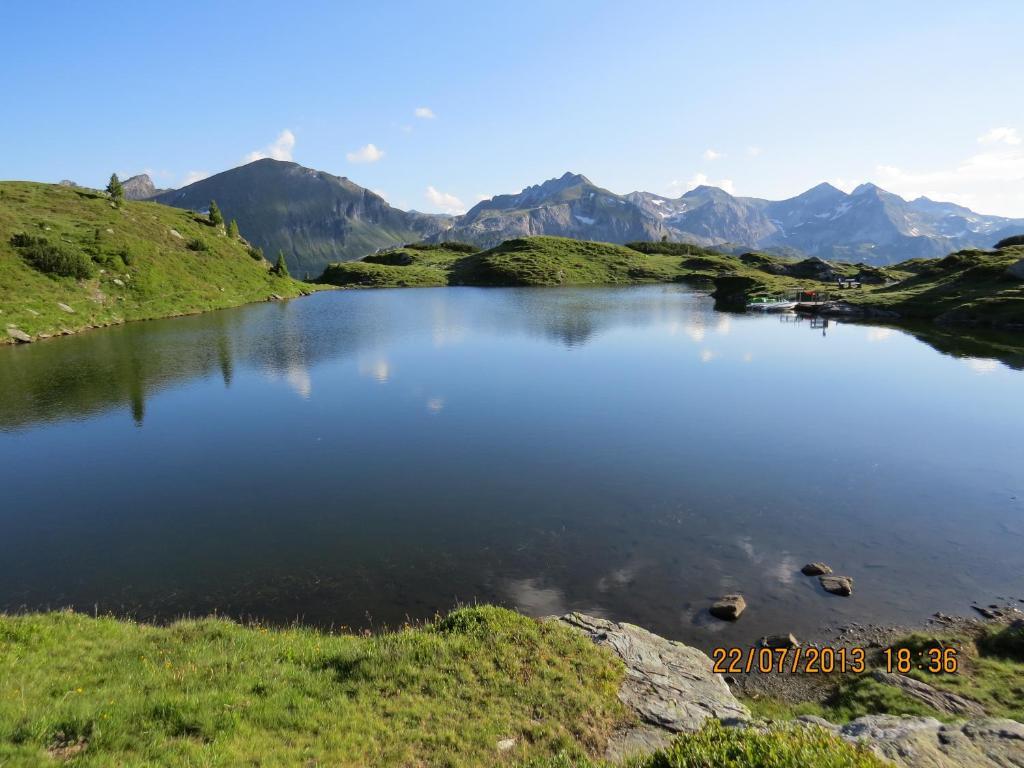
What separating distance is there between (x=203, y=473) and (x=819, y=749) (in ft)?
110

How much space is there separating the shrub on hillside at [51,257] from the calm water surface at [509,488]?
31.2 metres

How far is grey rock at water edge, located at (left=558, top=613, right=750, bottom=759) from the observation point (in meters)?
13.5

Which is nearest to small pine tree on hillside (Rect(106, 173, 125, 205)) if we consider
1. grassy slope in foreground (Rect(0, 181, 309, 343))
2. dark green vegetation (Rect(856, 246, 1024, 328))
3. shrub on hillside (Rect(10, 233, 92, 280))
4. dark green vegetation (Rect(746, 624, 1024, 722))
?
grassy slope in foreground (Rect(0, 181, 309, 343))

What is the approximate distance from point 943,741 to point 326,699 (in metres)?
14.2

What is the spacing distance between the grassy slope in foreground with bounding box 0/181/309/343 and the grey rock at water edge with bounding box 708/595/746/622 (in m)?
90.1

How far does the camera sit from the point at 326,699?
1314 cm

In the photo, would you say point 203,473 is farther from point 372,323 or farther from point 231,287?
point 231,287
